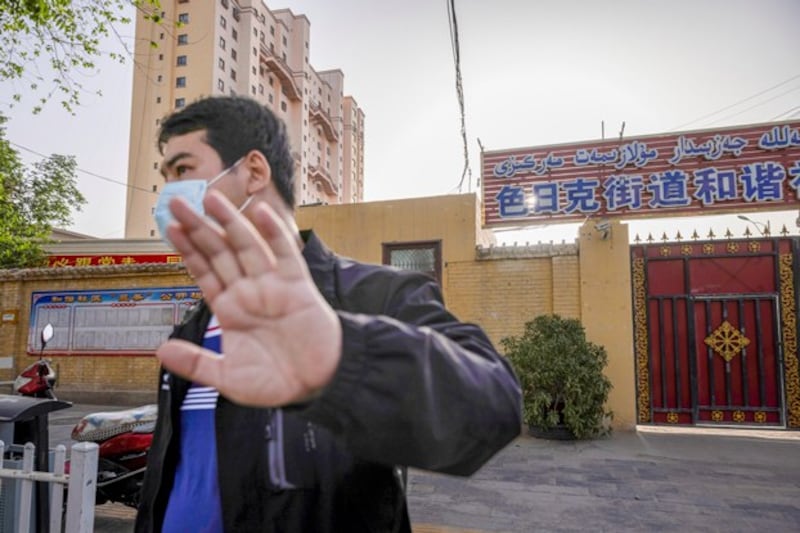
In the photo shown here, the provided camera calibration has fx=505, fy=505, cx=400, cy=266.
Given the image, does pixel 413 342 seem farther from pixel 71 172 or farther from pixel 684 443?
pixel 71 172

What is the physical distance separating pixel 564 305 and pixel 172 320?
7.07 metres

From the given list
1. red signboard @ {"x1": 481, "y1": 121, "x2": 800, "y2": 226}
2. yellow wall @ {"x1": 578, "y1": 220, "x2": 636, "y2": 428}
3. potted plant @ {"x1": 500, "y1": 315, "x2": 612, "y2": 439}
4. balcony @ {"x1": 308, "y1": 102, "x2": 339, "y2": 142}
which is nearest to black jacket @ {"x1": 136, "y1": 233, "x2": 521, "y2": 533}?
potted plant @ {"x1": 500, "y1": 315, "x2": 612, "y2": 439}

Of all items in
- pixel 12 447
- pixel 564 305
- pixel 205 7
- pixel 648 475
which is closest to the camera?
pixel 12 447

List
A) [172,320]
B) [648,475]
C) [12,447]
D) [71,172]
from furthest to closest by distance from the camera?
[71,172]
[172,320]
[648,475]
[12,447]

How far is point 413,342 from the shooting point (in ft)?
2.36

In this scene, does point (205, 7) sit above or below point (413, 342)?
Result: above

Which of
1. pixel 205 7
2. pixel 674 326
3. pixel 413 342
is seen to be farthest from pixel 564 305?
pixel 205 7

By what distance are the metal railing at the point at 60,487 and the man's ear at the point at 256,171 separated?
5.58ft

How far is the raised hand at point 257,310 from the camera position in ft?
2.13

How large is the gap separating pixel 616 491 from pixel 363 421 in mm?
4768

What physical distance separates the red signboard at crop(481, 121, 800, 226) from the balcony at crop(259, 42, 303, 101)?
1640 inches

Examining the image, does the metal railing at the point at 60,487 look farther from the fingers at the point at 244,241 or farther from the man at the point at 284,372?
the fingers at the point at 244,241

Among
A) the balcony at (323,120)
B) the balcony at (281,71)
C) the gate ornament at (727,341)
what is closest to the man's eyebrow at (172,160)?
the gate ornament at (727,341)

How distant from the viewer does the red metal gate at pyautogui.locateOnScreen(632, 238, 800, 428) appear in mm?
7009
